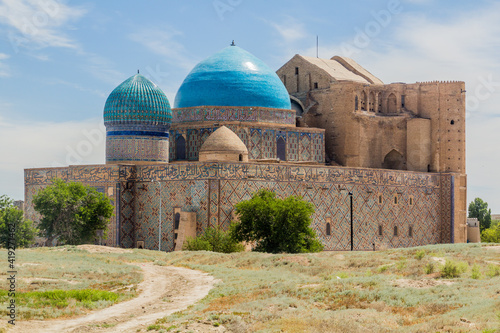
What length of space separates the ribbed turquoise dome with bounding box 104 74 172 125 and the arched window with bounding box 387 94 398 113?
13976 mm

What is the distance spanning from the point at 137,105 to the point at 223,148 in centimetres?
565

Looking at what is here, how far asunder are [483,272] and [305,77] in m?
28.7

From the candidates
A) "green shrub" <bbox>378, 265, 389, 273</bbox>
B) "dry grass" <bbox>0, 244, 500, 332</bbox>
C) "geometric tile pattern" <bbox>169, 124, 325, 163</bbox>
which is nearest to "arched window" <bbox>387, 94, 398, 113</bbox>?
"geometric tile pattern" <bbox>169, 124, 325, 163</bbox>

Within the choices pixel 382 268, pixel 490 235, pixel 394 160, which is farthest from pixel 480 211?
pixel 382 268

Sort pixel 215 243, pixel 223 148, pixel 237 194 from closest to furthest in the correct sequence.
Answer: pixel 215 243 < pixel 237 194 < pixel 223 148

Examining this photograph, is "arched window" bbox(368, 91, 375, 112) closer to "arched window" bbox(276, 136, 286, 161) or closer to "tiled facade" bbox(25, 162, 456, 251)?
"tiled facade" bbox(25, 162, 456, 251)

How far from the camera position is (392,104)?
154 ft

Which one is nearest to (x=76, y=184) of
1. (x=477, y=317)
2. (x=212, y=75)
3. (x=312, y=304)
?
(x=212, y=75)

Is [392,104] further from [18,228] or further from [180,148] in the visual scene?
[18,228]

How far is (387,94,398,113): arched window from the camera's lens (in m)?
46.9

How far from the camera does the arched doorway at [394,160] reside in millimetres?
46375

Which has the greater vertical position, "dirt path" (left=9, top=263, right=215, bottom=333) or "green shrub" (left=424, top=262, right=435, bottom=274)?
"green shrub" (left=424, top=262, right=435, bottom=274)

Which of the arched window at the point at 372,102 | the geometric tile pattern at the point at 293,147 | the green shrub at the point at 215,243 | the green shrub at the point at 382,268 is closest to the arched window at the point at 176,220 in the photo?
the green shrub at the point at 215,243

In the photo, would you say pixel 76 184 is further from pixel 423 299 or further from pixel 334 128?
pixel 423 299
